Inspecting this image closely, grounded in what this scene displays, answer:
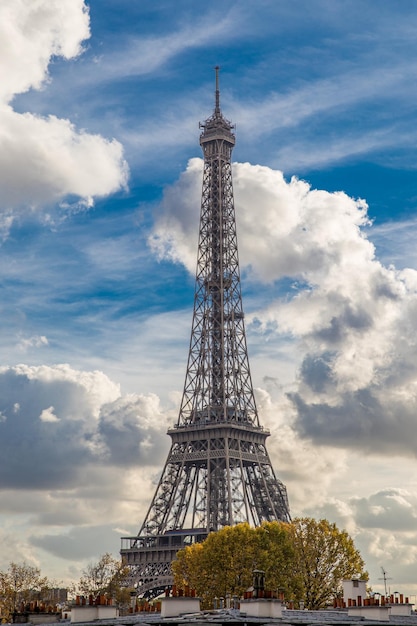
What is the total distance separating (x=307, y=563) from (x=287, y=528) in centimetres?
687

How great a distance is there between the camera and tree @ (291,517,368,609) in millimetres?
95000

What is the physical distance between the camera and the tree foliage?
9544 cm

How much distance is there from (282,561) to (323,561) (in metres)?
3.70

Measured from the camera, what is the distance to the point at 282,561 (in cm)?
9869

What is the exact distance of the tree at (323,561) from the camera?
95.0m

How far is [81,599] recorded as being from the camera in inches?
2132

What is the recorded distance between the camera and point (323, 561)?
9756cm

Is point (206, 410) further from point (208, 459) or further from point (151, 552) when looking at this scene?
point (151, 552)

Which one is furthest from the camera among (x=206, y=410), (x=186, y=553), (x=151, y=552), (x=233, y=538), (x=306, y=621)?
(x=206, y=410)

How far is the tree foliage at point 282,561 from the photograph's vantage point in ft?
313

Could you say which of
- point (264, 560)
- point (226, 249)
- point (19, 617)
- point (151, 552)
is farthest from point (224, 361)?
point (19, 617)

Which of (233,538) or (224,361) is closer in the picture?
(233,538)

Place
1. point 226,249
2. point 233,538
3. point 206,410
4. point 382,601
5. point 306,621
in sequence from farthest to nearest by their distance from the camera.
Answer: point 226,249 < point 206,410 < point 233,538 < point 382,601 < point 306,621

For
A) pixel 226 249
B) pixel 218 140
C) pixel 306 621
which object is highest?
pixel 218 140
